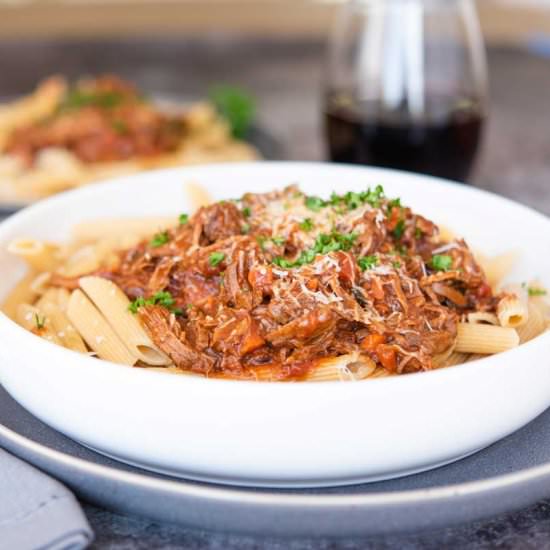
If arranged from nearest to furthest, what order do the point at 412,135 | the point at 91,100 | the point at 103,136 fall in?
the point at 412,135, the point at 103,136, the point at 91,100

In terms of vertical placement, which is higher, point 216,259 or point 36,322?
point 216,259

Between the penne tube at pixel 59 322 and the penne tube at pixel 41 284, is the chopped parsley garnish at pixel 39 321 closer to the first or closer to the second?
the penne tube at pixel 59 322

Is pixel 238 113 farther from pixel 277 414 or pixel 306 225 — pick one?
pixel 277 414

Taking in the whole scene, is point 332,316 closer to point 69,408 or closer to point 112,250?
point 69,408

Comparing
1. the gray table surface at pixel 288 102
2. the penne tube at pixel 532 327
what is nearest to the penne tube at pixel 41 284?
the gray table surface at pixel 288 102

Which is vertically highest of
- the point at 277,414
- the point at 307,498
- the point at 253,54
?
the point at 277,414

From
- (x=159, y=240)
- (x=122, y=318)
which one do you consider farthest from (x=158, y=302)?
(x=159, y=240)

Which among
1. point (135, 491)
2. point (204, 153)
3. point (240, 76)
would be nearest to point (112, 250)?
point (135, 491)
